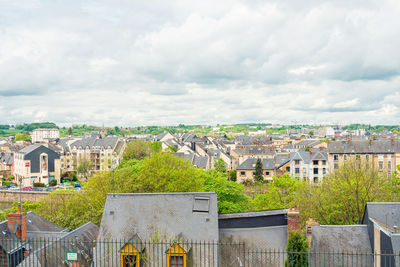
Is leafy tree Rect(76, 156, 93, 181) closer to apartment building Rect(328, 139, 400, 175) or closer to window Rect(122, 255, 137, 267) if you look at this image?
apartment building Rect(328, 139, 400, 175)

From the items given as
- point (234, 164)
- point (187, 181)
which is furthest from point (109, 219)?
point (234, 164)

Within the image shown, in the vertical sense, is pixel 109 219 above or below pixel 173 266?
above

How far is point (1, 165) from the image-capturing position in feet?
314

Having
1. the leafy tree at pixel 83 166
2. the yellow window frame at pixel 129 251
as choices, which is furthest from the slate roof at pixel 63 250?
the leafy tree at pixel 83 166

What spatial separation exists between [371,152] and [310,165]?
11.2 m

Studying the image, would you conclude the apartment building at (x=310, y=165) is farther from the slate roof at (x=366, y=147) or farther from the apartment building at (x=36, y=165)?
the apartment building at (x=36, y=165)

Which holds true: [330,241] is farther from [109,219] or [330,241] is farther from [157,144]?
[157,144]

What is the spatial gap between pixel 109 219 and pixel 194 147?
84.2m

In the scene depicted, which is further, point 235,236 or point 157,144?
point 157,144

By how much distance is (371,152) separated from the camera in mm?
66062

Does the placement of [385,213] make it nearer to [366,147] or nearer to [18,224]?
[18,224]

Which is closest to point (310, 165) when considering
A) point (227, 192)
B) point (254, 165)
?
point (254, 165)

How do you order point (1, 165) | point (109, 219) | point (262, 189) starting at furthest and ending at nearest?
point (1, 165), point (262, 189), point (109, 219)

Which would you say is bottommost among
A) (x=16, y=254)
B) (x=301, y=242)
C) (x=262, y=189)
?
(x=262, y=189)
